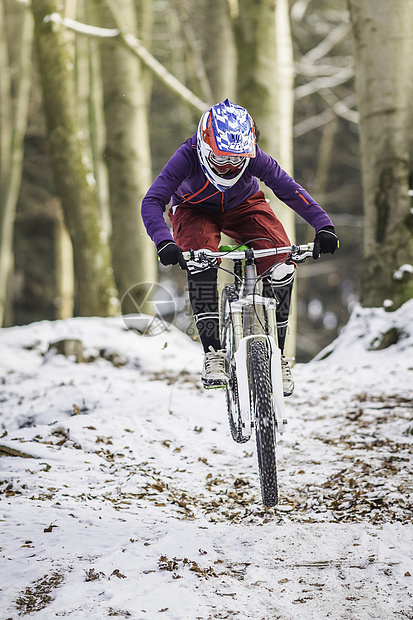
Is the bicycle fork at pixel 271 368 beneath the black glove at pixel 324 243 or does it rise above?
beneath

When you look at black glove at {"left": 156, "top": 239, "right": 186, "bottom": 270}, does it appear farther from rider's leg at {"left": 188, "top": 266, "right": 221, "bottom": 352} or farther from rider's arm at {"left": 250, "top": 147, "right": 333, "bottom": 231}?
rider's arm at {"left": 250, "top": 147, "right": 333, "bottom": 231}

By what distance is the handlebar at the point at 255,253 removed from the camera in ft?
12.6

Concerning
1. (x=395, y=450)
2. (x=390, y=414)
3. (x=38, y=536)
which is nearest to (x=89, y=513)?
(x=38, y=536)

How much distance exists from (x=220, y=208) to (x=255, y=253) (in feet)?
2.09

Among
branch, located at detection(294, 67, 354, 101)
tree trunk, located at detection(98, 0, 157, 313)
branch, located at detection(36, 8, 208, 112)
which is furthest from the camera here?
branch, located at detection(294, 67, 354, 101)

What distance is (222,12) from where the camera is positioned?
1425cm

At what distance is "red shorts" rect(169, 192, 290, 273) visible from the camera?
437 cm

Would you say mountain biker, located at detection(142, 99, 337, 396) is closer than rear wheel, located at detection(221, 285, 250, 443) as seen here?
Yes

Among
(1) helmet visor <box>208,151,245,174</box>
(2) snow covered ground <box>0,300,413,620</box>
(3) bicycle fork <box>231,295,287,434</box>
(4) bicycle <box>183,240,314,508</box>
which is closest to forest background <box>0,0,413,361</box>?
(2) snow covered ground <box>0,300,413,620</box>

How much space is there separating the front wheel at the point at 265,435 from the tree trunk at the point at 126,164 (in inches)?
284

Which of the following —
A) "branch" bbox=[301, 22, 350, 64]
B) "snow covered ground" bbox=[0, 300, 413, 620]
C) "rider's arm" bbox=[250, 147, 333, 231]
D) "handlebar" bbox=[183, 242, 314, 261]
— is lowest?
"snow covered ground" bbox=[0, 300, 413, 620]

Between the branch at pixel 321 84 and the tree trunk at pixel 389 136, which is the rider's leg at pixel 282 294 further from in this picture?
the branch at pixel 321 84

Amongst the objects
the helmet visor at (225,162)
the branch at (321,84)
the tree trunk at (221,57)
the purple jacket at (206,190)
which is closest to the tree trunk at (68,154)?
the tree trunk at (221,57)

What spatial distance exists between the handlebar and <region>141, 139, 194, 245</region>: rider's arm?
1.05ft
